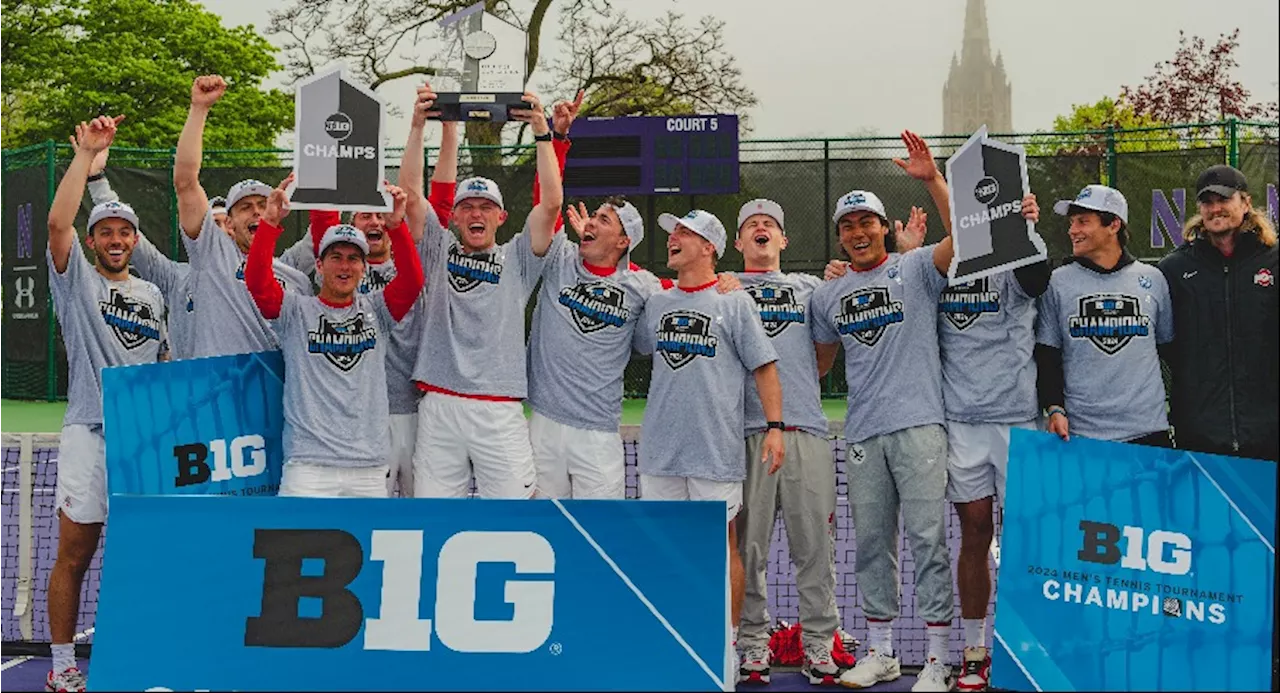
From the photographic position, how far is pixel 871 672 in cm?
614

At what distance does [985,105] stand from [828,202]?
132031 millimetres

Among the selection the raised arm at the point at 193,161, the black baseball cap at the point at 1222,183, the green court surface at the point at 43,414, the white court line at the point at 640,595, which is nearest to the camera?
the white court line at the point at 640,595

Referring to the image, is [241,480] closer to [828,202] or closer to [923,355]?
[923,355]

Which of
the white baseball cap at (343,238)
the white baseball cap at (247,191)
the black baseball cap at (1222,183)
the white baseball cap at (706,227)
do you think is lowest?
the white baseball cap at (343,238)

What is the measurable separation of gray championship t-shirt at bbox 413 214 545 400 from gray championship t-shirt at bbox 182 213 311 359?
70 cm

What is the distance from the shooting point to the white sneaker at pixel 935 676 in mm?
5965

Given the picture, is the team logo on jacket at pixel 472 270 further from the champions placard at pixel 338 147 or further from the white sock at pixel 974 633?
the white sock at pixel 974 633

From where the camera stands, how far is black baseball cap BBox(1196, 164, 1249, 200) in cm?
593

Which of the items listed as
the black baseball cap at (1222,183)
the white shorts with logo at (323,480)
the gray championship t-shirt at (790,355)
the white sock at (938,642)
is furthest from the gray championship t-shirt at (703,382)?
the black baseball cap at (1222,183)

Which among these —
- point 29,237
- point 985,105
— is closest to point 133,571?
point 29,237

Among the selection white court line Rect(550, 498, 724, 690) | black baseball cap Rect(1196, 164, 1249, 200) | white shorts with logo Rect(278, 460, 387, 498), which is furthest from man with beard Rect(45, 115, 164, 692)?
black baseball cap Rect(1196, 164, 1249, 200)

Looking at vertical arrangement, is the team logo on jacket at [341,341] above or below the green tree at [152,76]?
below

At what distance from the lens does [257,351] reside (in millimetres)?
6422

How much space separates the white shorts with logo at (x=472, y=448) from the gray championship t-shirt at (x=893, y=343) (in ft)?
5.36
